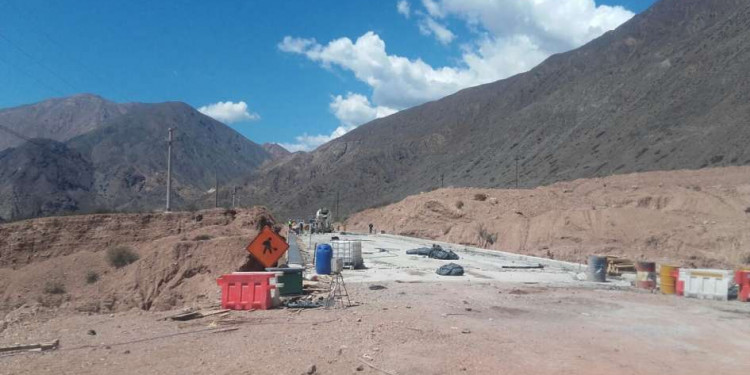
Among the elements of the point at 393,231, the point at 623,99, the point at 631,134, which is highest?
the point at 623,99

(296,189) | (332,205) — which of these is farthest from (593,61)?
(296,189)

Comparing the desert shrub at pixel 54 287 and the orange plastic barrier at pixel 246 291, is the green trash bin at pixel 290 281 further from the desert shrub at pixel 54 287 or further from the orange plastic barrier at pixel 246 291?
the desert shrub at pixel 54 287

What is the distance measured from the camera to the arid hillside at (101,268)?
54.1 ft

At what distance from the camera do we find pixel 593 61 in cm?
12162

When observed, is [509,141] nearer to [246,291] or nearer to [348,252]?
[348,252]

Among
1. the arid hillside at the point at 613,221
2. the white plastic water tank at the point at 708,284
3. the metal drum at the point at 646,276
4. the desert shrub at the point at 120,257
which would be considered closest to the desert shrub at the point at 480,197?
the arid hillside at the point at 613,221

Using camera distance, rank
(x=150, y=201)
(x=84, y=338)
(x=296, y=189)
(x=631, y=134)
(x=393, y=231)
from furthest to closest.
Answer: (x=296, y=189), (x=150, y=201), (x=631, y=134), (x=393, y=231), (x=84, y=338)

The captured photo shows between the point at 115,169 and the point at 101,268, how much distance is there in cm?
12030

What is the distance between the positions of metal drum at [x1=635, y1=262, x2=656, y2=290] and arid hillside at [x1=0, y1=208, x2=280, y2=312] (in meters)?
11.0

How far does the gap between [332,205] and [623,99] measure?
5853cm

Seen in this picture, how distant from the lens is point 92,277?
20.1 m

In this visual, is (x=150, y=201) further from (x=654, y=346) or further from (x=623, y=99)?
(x=654, y=346)

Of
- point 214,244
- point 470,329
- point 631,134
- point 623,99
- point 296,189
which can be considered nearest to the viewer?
point 470,329

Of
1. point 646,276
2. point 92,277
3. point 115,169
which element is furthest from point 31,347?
point 115,169
